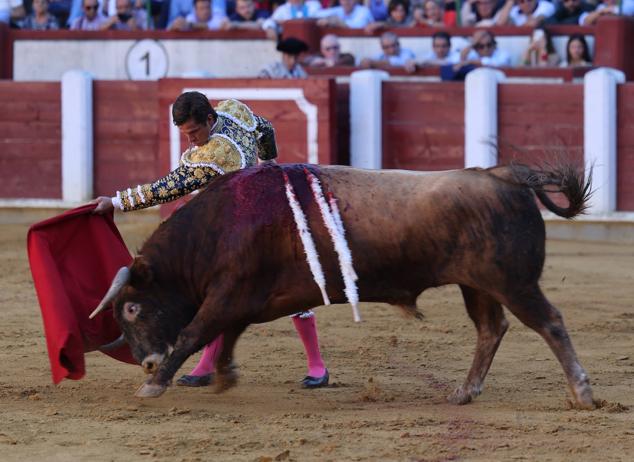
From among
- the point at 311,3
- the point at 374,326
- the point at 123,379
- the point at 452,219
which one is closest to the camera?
the point at 452,219

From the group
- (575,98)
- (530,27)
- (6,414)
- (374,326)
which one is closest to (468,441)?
(6,414)

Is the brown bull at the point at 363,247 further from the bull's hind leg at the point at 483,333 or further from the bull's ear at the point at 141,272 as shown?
the bull's hind leg at the point at 483,333

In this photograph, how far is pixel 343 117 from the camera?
30.3 feet

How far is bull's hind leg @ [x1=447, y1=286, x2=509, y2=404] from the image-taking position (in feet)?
14.2

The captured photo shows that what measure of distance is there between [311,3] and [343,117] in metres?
1.76

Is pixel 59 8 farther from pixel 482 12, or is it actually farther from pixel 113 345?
pixel 113 345

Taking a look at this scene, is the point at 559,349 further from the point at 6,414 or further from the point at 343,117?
the point at 343,117

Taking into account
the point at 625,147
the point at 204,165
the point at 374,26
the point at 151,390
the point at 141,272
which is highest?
the point at 374,26

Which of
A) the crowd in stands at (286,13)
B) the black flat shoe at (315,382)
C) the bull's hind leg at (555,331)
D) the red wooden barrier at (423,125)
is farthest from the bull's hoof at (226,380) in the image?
the crowd in stands at (286,13)

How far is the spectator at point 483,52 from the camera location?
9.62m

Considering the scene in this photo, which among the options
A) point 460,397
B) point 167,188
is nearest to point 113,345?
point 167,188

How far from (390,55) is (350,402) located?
5863 mm

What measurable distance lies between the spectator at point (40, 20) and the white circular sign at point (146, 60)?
88cm

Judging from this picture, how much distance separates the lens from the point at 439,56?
9.73 meters
